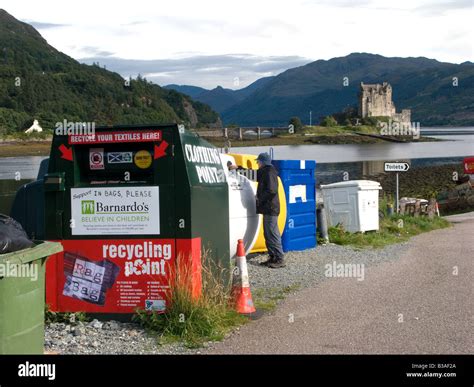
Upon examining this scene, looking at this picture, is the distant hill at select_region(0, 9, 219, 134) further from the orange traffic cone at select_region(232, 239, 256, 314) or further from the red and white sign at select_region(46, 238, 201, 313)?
the red and white sign at select_region(46, 238, 201, 313)

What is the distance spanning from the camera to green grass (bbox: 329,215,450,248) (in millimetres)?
14583

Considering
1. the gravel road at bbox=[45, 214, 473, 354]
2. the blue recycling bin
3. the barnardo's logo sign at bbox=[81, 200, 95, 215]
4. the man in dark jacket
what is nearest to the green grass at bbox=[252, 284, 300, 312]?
the gravel road at bbox=[45, 214, 473, 354]

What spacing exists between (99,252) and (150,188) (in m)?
0.83

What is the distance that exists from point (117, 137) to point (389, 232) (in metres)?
10.4

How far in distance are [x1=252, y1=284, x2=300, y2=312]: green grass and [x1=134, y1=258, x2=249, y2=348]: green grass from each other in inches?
39.8

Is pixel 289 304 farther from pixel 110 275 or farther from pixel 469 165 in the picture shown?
pixel 469 165

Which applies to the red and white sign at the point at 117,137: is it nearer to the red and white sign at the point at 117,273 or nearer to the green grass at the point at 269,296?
the red and white sign at the point at 117,273

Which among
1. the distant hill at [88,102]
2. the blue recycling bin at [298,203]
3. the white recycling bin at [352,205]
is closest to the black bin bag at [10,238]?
the blue recycling bin at [298,203]

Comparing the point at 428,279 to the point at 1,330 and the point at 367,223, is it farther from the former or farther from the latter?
the point at 1,330

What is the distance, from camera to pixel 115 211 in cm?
759

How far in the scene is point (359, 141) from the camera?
6260 inches

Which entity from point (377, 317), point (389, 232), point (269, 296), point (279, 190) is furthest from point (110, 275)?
point (389, 232)

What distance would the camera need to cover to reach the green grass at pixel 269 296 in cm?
868
